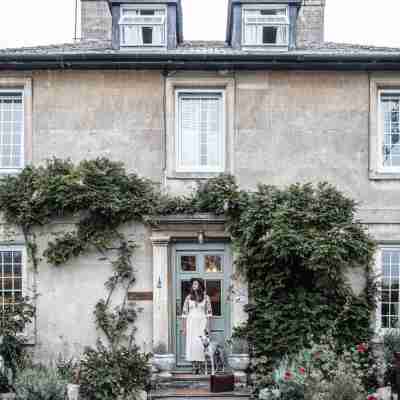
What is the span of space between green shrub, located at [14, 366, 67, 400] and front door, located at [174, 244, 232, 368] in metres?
3.14

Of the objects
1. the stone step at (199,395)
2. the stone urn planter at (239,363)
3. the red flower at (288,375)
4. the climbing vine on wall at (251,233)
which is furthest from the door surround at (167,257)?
the red flower at (288,375)

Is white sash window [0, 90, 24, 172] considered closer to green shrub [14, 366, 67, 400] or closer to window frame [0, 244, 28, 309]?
window frame [0, 244, 28, 309]

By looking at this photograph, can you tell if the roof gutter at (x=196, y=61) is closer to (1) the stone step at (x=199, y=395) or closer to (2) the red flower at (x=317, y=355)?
(2) the red flower at (x=317, y=355)

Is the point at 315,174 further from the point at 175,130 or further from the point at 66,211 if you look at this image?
the point at 66,211

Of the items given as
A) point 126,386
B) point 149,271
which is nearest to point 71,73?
point 149,271

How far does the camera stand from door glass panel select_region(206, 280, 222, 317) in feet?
46.8

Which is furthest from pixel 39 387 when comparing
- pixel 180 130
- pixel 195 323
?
pixel 180 130

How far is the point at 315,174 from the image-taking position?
14.1 m

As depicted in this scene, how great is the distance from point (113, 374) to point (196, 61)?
6.35 metres

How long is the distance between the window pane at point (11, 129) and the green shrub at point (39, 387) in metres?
4.61

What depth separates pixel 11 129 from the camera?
1439 centimetres

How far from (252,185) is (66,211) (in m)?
3.85

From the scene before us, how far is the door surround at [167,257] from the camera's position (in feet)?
45.0

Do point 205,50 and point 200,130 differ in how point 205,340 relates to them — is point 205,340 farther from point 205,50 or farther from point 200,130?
point 205,50
